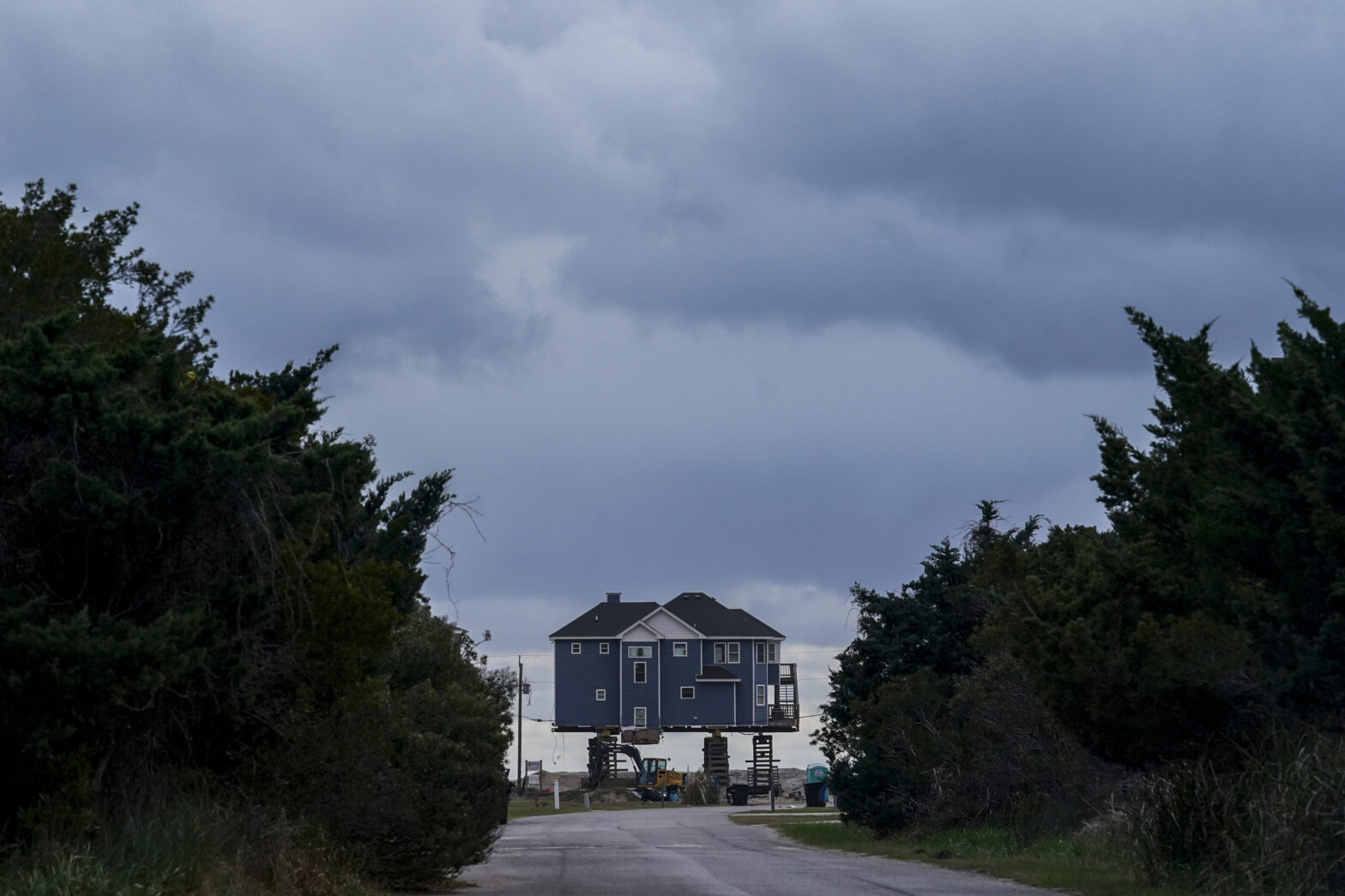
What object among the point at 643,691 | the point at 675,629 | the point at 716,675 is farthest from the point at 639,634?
the point at 716,675

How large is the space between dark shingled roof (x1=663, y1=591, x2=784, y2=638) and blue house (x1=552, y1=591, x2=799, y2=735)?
0.26 ft

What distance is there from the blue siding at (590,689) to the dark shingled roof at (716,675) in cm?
469

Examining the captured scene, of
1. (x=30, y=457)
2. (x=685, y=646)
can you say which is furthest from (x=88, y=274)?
(x=685, y=646)

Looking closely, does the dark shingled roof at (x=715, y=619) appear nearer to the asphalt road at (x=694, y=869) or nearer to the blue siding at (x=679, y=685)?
the blue siding at (x=679, y=685)

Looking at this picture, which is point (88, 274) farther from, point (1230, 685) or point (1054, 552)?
point (1054, 552)

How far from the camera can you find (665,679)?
81938 millimetres

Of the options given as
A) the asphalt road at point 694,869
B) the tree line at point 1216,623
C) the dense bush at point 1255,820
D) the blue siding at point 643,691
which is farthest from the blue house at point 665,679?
the dense bush at point 1255,820

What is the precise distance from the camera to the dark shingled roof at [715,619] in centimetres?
8275

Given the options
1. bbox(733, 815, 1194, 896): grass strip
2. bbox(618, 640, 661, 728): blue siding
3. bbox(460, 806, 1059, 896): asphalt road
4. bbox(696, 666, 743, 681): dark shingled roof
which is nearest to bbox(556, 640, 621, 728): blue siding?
bbox(618, 640, 661, 728): blue siding

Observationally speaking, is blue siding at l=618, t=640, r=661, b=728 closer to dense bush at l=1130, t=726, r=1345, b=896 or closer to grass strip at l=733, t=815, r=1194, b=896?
grass strip at l=733, t=815, r=1194, b=896

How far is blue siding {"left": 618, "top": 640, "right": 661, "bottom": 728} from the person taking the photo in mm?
81562

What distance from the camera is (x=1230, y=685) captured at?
17.1 meters

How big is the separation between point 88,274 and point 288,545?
5910 mm

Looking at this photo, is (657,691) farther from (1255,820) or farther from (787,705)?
(1255,820)
